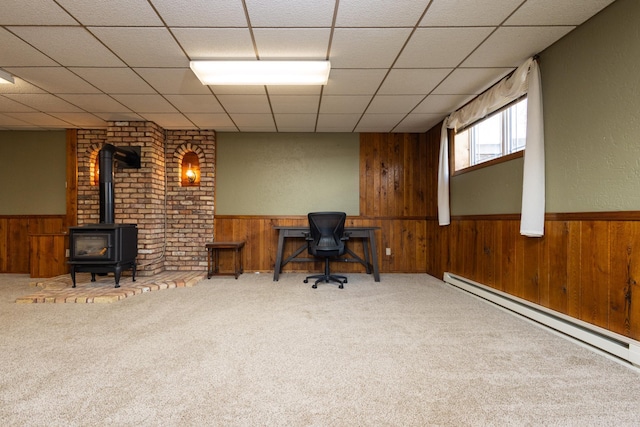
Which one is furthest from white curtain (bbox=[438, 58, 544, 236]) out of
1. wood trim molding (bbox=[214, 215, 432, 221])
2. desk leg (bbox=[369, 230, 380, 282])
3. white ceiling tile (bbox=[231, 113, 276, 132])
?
white ceiling tile (bbox=[231, 113, 276, 132])

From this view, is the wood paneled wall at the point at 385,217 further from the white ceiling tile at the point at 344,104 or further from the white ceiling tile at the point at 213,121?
the white ceiling tile at the point at 213,121

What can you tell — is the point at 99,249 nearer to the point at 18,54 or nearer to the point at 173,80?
the point at 18,54

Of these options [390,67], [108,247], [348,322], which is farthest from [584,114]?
[108,247]

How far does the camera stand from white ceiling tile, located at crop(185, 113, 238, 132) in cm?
411

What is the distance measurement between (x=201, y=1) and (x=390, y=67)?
1.67 m

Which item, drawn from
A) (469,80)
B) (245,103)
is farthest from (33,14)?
(469,80)

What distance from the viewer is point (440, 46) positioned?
245 cm

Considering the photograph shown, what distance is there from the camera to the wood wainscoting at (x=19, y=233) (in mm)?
4855

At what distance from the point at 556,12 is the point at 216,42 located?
2.48 m

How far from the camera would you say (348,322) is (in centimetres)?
252

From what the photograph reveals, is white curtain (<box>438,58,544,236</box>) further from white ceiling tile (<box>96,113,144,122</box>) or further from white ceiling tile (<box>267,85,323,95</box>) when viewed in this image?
white ceiling tile (<box>96,113,144,122</box>)

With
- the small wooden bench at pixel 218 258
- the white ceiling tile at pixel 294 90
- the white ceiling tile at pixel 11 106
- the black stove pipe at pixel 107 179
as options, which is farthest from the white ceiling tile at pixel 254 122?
the white ceiling tile at pixel 11 106

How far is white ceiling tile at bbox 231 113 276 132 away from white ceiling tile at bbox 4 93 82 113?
201 cm

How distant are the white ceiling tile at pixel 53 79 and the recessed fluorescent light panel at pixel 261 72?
4.43 feet
